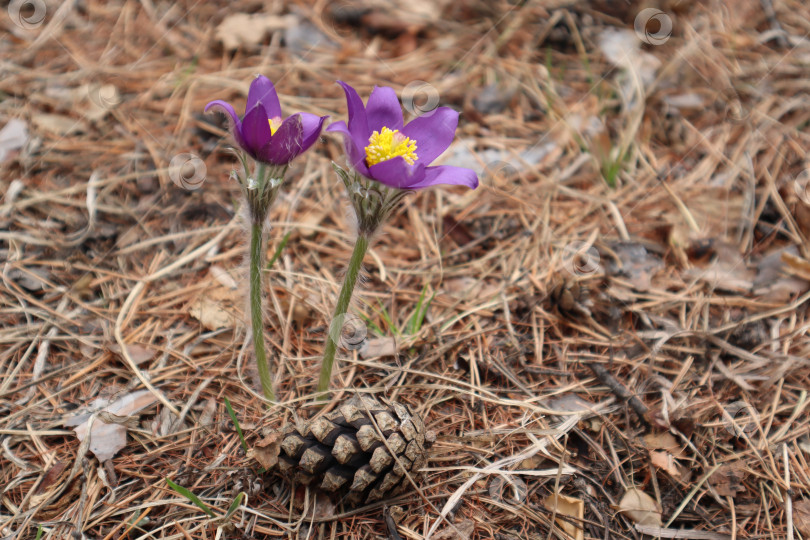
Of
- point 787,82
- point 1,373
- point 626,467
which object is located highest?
point 787,82

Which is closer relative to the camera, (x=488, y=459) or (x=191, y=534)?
(x=191, y=534)

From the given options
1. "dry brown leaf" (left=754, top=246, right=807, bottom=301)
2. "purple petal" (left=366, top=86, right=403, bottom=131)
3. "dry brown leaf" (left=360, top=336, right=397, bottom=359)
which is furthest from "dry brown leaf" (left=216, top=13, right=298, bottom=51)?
"dry brown leaf" (left=754, top=246, right=807, bottom=301)

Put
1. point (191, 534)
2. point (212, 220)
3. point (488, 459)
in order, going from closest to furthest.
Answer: point (191, 534), point (488, 459), point (212, 220)

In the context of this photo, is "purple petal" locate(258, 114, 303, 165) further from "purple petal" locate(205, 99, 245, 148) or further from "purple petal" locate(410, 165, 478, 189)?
"purple petal" locate(410, 165, 478, 189)

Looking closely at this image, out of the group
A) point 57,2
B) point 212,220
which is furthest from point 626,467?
point 57,2

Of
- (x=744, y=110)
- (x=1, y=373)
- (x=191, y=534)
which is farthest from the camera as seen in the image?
(x=744, y=110)

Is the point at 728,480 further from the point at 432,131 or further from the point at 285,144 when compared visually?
the point at 285,144

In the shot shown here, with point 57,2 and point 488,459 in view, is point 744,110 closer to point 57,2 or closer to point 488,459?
point 488,459
